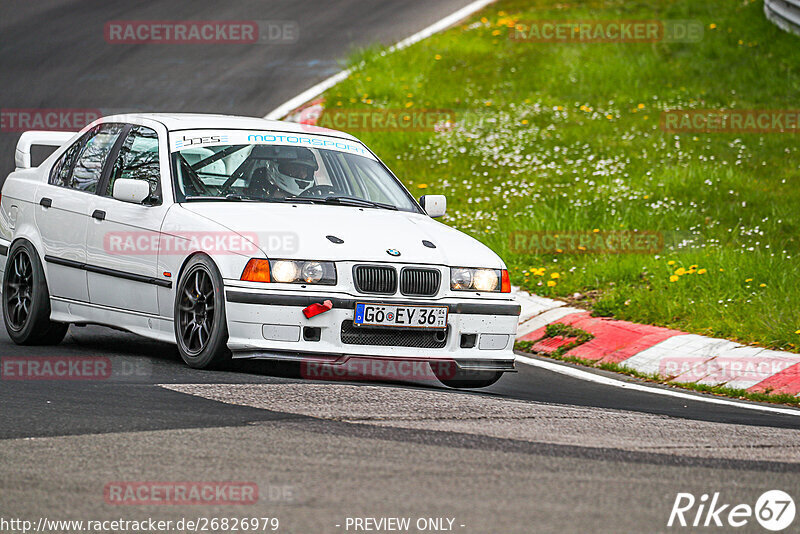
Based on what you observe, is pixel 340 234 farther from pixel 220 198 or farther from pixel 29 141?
pixel 29 141

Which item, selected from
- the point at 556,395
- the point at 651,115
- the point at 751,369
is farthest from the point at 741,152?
the point at 556,395

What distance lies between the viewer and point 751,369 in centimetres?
912

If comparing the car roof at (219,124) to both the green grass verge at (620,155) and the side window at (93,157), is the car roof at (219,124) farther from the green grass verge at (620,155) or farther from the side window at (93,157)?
the green grass verge at (620,155)

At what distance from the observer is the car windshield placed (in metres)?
8.31

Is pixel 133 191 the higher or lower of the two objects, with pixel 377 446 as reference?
higher

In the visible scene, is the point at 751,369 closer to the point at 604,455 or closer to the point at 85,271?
the point at 604,455

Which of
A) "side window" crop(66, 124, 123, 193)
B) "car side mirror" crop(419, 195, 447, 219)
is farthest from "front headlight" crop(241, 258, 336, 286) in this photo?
"side window" crop(66, 124, 123, 193)

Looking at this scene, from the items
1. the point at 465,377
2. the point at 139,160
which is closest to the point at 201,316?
the point at 139,160

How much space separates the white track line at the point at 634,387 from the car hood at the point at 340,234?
5.07 ft

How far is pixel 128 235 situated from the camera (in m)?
8.33

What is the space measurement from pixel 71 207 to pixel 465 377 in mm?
3014

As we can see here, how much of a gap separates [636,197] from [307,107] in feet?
20.2

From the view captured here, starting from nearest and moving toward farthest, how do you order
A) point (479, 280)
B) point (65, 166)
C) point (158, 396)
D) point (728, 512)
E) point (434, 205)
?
point (728, 512)
point (158, 396)
point (479, 280)
point (434, 205)
point (65, 166)

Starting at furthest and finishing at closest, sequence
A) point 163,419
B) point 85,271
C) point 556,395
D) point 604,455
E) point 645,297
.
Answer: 1. point 645,297
2. point 85,271
3. point 556,395
4. point 163,419
5. point 604,455
